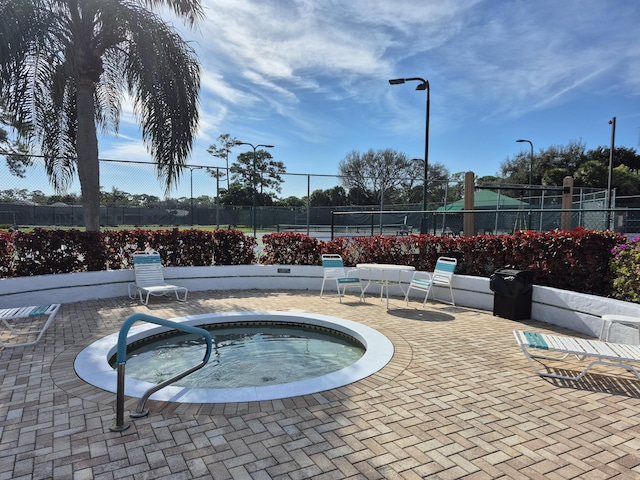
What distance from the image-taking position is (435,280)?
732 cm

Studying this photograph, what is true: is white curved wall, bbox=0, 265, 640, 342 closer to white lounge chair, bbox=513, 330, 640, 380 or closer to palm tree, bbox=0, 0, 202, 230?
white lounge chair, bbox=513, 330, 640, 380

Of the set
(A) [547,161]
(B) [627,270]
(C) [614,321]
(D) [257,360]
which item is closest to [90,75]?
(D) [257,360]

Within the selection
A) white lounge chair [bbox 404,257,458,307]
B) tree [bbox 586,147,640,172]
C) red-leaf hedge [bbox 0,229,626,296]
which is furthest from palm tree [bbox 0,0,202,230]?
tree [bbox 586,147,640,172]

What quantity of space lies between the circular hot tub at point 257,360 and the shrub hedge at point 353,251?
3.27 m

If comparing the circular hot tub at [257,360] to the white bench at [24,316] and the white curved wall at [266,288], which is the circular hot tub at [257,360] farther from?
the white curved wall at [266,288]

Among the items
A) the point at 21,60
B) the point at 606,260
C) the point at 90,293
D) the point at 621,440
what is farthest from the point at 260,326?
the point at 21,60

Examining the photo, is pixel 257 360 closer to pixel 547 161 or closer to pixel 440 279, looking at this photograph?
pixel 440 279

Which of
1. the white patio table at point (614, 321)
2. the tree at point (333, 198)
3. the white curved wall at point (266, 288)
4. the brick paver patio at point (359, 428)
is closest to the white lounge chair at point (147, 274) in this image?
the white curved wall at point (266, 288)

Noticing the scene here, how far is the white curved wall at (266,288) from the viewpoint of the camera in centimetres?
541

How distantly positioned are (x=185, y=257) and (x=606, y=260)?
8444 millimetres

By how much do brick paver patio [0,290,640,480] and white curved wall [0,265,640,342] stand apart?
1.51 meters

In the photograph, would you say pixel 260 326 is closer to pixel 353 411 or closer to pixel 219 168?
pixel 353 411

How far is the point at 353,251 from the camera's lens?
368 inches

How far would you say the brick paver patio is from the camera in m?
2.39
